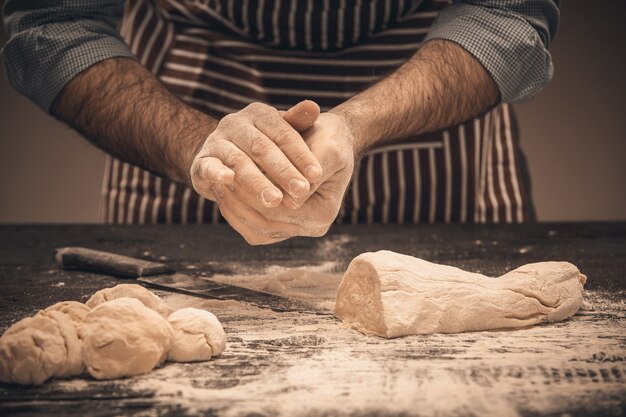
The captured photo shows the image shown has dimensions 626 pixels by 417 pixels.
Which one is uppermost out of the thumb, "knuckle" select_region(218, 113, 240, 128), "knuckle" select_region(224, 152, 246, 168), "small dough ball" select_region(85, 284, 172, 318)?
the thumb

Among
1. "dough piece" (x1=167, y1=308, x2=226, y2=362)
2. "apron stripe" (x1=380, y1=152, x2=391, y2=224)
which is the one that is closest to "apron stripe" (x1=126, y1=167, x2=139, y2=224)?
"apron stripe" (x1=380, y1=152, x2=391, y2=224)

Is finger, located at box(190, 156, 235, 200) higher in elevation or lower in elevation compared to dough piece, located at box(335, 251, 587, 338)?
higher

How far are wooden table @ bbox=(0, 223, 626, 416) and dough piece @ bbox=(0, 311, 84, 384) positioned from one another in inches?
0.7

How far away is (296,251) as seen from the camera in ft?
6.98

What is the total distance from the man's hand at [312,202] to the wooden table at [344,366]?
154 mm

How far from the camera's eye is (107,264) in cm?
182

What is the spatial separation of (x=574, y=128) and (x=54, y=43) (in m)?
2.43

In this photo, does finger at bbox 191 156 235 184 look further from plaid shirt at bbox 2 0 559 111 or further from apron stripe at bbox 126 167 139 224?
apron stripe at bbox 126 167 139 224

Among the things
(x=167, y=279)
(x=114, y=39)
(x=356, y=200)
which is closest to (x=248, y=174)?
(x=167, y=279)

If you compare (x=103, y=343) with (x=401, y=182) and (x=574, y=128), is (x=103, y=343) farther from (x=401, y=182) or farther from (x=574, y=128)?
(x=574, y=128)

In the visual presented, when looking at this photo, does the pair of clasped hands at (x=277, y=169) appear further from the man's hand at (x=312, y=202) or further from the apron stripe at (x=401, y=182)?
the apron stripe at (x=401, y=182)

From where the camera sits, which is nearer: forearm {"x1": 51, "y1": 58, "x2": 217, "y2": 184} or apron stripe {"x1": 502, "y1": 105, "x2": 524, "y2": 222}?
forearm {"x1": 51, "y1": 58, "x2": 217, "y2": 184}

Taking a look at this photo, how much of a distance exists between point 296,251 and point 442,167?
2.04 feet

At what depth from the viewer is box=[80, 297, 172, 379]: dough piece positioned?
1163mm
